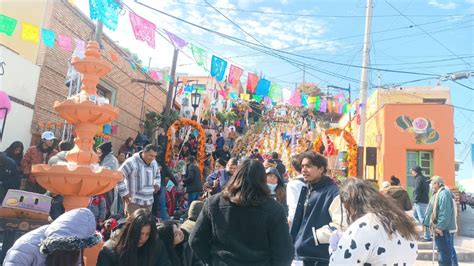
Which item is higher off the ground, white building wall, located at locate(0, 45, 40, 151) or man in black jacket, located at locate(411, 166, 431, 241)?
white building wall, located at locate(0, 45, 40, 151)

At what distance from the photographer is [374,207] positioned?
2438 mm

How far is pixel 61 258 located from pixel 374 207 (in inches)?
82.9

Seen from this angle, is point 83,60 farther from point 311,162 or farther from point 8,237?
point 311,162

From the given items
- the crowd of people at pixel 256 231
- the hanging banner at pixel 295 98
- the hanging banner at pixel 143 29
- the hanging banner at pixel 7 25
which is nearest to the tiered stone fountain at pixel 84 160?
the crowd of people at pixel 256 231

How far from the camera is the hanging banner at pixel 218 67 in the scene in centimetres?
1225

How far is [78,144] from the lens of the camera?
471cm

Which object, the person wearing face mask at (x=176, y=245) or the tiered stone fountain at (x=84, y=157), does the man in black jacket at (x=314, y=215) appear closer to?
the person wearing face mask at (x=176, y=245)

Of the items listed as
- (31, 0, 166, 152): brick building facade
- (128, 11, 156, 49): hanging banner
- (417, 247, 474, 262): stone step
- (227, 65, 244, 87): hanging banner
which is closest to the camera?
(417, 247, 474, 262): stone step

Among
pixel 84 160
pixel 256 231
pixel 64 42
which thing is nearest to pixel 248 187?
pixel 256 231

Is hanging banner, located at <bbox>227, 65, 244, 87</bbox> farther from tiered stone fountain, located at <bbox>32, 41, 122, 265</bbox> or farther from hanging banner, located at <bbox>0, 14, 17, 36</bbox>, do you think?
tiered stone fountain, located at <bbox>32, 41, 122, 265</bbox>

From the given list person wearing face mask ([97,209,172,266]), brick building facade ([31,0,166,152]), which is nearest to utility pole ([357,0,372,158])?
brick building facade ([31,0,166,152])

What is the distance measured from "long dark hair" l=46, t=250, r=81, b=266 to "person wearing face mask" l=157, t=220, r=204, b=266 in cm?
129

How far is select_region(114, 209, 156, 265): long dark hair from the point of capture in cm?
313

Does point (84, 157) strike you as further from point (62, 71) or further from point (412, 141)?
point (412, 141)
